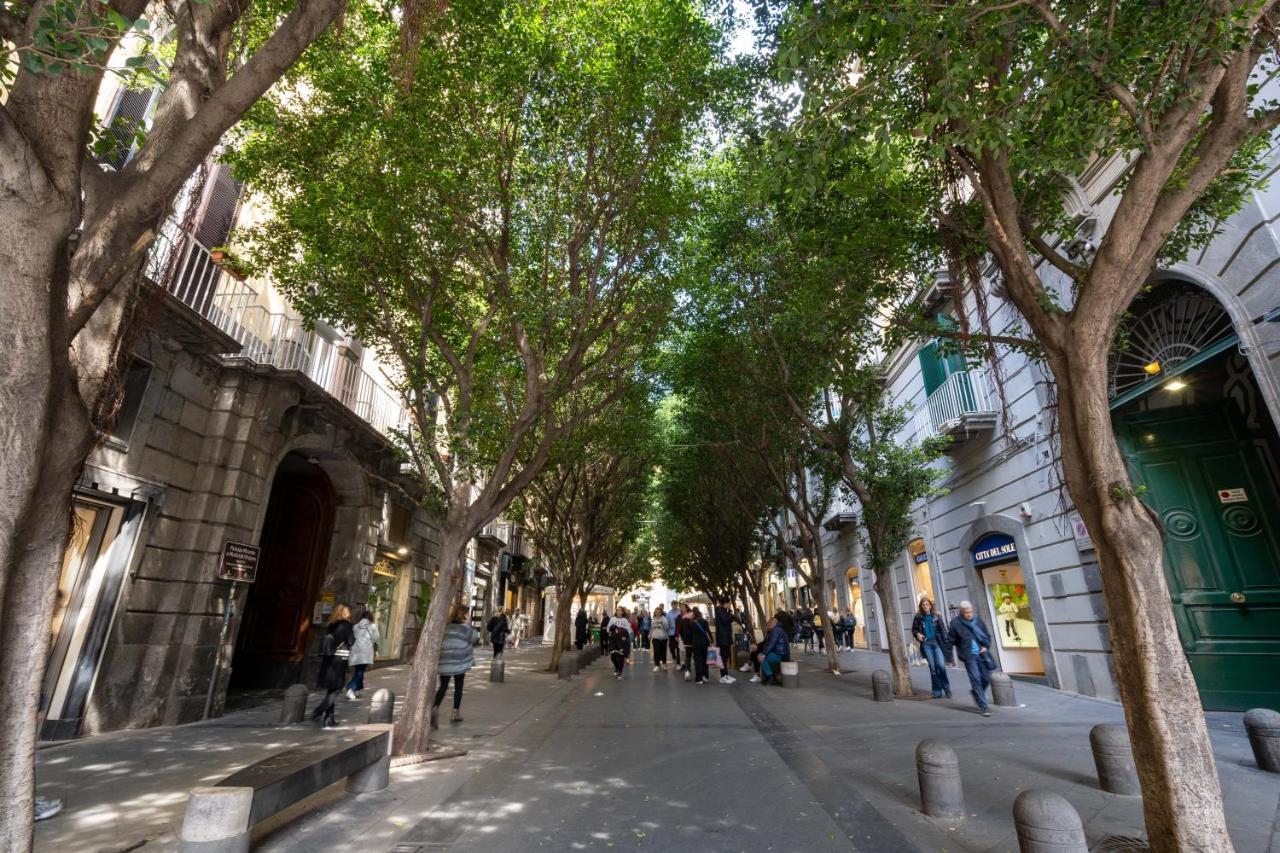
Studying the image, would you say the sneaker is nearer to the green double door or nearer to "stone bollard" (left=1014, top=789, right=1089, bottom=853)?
"stone bollard" (left=1014, top=789, right=1089, bottom=853)

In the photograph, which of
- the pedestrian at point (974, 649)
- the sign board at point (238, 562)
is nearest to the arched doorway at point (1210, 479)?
the pedestrian at point (974, 649)

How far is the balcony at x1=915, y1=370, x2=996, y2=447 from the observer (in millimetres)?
13375

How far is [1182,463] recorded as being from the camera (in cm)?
948

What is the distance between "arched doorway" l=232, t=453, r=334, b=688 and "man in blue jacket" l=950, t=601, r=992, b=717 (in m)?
13.2

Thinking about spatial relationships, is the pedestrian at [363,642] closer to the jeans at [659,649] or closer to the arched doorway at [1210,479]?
the jeans at [659,649]

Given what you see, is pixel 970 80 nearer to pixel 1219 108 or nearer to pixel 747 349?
pixel 1219 108

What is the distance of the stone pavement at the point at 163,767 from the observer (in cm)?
452

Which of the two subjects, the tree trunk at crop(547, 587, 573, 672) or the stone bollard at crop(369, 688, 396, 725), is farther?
the tree trunk at crop(547, 587, 573, 672)

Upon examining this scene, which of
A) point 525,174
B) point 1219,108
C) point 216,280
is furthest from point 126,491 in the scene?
point 1219,108

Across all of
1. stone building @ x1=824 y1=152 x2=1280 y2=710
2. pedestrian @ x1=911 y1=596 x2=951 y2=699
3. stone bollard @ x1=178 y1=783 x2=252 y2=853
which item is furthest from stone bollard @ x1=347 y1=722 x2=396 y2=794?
pedestrian @ x1=911 y1=596 x2=951 y2=699

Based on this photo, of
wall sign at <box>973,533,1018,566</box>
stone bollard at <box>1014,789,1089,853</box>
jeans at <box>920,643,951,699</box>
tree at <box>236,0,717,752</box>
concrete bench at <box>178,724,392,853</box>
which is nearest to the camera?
stone bollard at <box>1014,789,1089,853</box>

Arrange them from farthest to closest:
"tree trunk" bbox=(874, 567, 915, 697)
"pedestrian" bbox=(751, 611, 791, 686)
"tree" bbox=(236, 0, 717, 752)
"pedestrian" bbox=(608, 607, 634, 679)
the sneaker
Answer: "pedestrian" bbox=(608, 607, 634, 679)
"pedestrian" bbox=(751, 611, 791, 686)
"tree trunk" bbox=(874, 567, 915, 697)
"tree" bbox=(236, 0, 717, 752)
the sneaker

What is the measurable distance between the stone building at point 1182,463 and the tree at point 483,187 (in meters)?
5.10

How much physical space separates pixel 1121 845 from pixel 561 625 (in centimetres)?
1531
